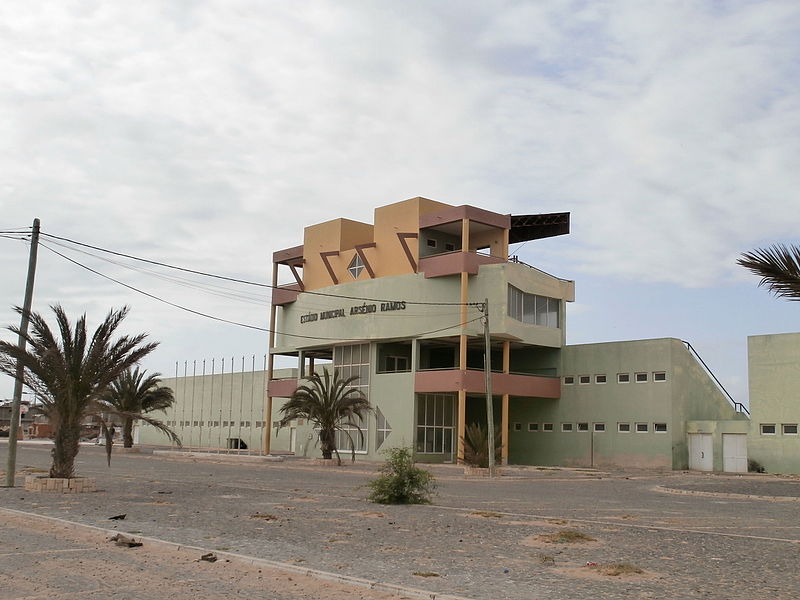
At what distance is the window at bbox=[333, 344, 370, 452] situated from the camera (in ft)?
175

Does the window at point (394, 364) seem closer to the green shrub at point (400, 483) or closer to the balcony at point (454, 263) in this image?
the balcony at point (454, 263)

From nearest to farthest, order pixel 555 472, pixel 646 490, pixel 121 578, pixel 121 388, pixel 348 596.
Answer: pixel 348 596 → pixel 121 578 → pixel 646 490 → pixel 555 472 → pixel 121 388

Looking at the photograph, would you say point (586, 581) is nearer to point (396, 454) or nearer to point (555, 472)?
point (396, 454)

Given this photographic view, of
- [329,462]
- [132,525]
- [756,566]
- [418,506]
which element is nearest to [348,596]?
[756,566]

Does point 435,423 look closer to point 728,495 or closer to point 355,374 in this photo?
point 355,374

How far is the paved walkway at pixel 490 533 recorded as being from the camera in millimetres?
9734

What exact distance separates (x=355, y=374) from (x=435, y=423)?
672 centimetres

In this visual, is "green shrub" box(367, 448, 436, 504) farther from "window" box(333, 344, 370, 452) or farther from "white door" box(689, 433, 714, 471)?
"window" box(333, 344, 370, 452)

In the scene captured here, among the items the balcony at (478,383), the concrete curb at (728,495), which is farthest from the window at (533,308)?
the concrete curb at (728,495)

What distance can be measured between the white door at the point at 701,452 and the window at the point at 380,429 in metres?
17.6

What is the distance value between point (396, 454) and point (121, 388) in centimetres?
4378

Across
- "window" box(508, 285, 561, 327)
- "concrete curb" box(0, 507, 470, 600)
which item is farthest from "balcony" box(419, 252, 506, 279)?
"concrete curb" box(0, 507, 470, 600)

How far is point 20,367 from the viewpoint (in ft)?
73.3

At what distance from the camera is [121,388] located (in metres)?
59.7
